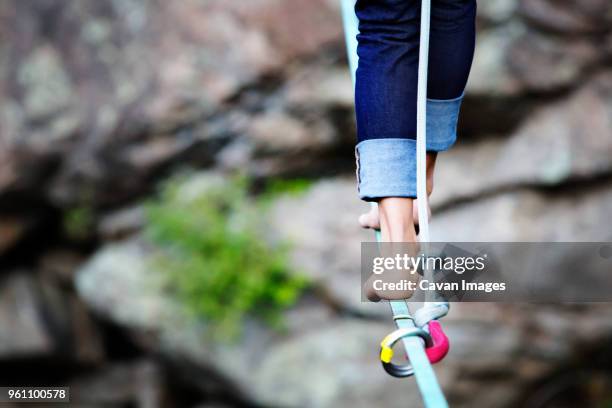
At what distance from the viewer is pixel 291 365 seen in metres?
3.16

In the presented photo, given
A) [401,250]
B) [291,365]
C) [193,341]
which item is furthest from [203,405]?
[401,250]

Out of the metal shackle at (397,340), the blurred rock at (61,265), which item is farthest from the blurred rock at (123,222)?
the metal shackle at (397,340)

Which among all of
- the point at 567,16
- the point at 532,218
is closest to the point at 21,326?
the point at 532,218

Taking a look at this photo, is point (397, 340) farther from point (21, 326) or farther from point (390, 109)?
point (21, 326)

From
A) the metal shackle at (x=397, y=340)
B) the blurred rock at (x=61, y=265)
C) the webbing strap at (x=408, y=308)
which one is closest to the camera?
the webbing strap at (x=408, y=308)

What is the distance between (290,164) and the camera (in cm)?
344

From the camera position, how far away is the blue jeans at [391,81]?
101cm

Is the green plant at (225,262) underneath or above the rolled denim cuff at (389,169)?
above

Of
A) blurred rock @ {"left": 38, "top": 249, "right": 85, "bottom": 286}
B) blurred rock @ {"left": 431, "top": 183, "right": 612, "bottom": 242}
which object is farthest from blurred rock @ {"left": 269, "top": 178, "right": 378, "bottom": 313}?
blurred rock @ {"left": 38, "top": 249, "right": 85, "bottom": 286}

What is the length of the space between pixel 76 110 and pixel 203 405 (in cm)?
169

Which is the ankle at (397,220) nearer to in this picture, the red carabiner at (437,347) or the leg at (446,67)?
the leg at (446,67)

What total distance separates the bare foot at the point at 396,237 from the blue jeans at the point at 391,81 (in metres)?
0.02

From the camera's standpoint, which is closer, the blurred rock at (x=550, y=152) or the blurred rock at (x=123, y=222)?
the blurred rock at (x=550, y=152)

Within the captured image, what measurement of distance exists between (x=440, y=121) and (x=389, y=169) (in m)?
0.15
